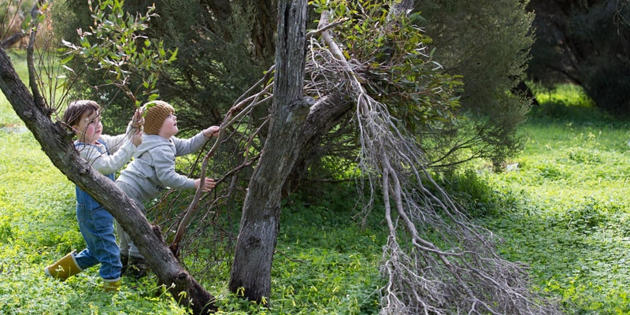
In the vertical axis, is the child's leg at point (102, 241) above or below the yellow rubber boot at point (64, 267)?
above

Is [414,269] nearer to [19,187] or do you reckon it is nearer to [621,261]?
[621,261]

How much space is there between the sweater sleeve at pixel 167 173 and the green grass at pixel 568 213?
9.19 feet

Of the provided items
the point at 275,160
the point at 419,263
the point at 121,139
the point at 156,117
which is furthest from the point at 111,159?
the point at 419,263

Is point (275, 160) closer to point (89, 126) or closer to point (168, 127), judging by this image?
point (168, 127)

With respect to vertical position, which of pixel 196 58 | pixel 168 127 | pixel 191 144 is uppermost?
pixel 196 58

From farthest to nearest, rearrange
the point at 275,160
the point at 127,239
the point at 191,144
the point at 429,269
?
the point at 191,144, the point at 127,239, the point at 275,160, the point at 429,269

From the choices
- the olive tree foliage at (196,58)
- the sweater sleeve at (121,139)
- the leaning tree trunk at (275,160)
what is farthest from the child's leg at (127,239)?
the olive tree foliage at (196,58)

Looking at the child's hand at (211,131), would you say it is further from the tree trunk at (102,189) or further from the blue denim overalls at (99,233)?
the tree trunk at (102,189)

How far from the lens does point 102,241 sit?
4.99 m

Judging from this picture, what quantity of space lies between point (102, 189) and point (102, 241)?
86cm

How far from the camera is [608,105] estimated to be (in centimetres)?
1658

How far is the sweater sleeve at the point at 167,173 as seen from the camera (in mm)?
5141

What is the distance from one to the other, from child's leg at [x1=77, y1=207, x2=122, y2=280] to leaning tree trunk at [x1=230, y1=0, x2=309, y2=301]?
865 mm

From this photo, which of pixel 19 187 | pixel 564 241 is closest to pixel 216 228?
pixel 564 241
